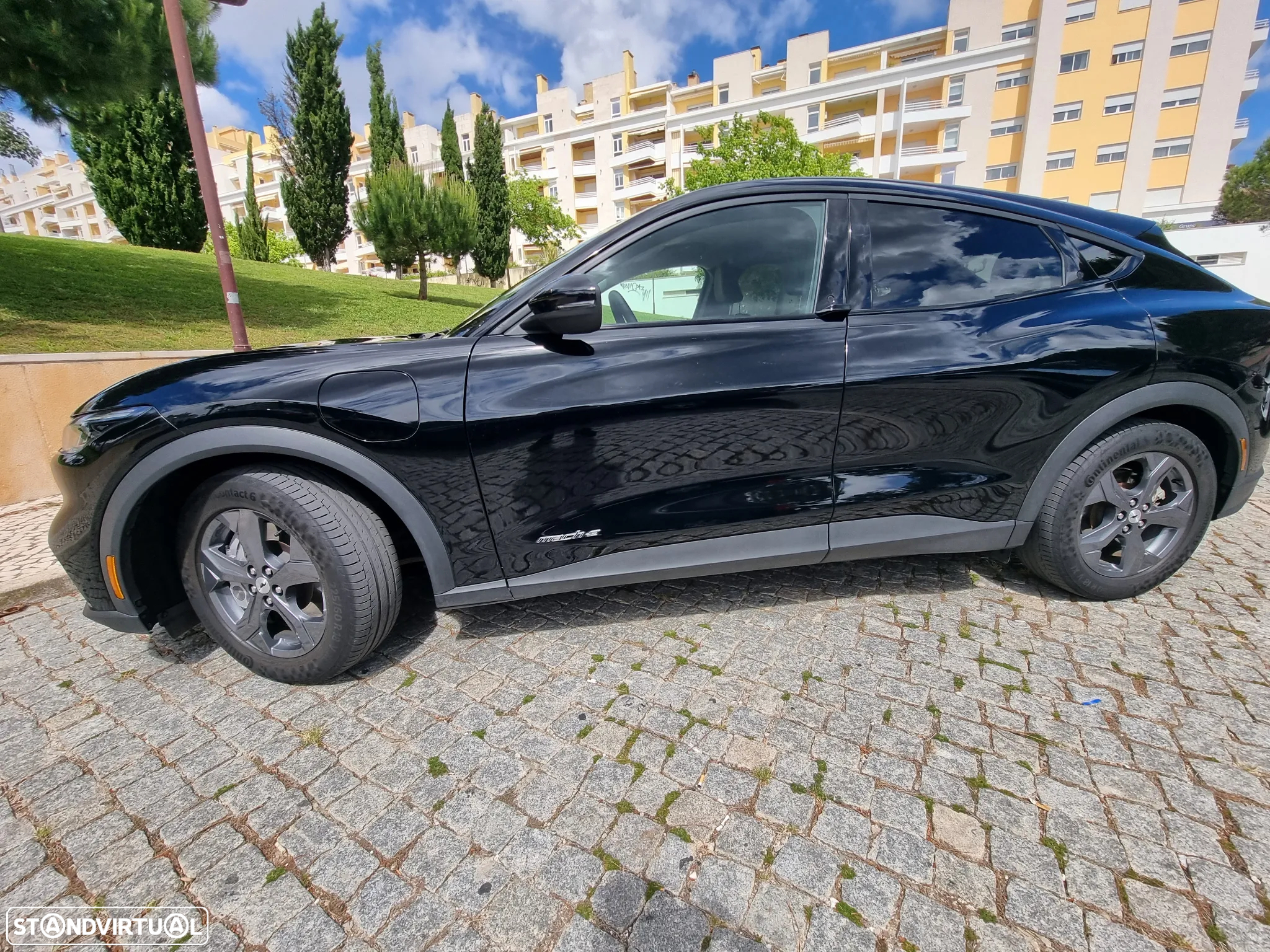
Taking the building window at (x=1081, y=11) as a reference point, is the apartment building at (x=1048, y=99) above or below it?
below

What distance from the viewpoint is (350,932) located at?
1.29m

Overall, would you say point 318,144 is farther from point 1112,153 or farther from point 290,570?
point 1112,153

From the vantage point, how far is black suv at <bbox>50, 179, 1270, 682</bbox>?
75.4 inches

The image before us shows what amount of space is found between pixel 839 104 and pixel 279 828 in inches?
1835

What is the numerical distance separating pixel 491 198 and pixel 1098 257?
1242 inches

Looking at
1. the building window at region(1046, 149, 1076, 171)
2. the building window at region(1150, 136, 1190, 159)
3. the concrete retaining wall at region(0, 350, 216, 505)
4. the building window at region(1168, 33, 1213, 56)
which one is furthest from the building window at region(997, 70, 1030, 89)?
the concrete retaining wall at region(0, 350, 216, 505)

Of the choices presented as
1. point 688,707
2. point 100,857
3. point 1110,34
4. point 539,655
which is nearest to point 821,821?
point 688,707

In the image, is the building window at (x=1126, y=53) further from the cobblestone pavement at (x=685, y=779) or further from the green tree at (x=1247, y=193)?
the cobblestone pavement at (x=685, y=779)

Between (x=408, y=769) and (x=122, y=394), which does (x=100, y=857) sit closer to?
(x=408, y=769)

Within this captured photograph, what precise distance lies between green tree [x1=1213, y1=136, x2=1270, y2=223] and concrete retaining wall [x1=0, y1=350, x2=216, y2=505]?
148ft

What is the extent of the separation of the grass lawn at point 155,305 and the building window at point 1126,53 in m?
40.6

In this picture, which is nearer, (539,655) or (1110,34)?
(539,655)

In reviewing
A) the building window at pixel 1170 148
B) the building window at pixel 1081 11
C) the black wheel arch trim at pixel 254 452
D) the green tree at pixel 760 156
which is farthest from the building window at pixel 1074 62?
the black wheel arch trim at pixel 254 452

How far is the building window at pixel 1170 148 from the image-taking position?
30.9 metres
